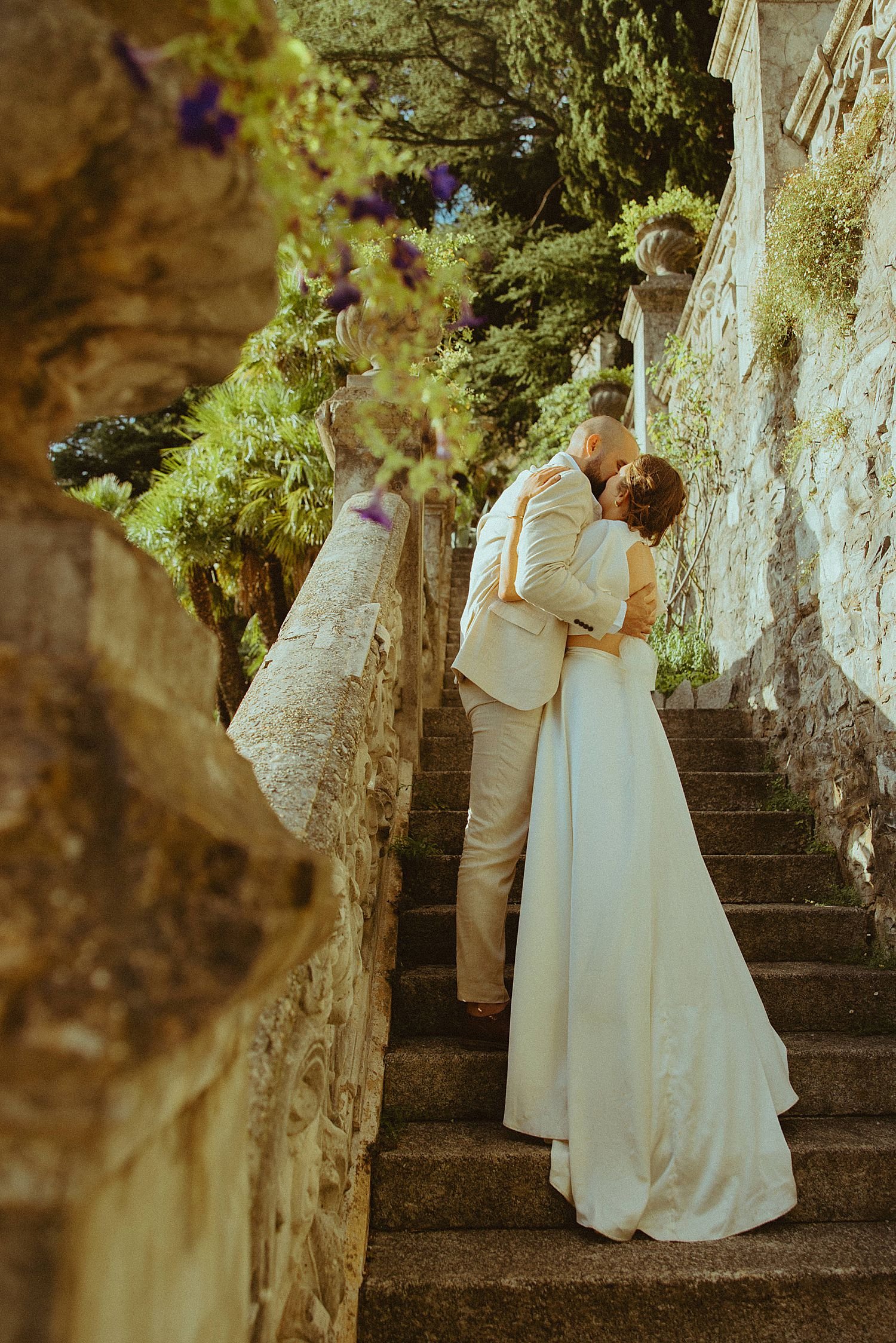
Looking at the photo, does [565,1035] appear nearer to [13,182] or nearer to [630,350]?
[13,182]

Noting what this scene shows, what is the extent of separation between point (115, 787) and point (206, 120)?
0.53 m

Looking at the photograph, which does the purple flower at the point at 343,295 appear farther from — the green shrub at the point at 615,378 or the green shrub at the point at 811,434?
the green shrub at the point at 615,378

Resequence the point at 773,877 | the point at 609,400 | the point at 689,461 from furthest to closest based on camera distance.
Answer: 1. the point at 609,400
2. the point at 689,461
3. the point at 773,877

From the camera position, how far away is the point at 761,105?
4.96 m

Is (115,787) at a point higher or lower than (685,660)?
lower

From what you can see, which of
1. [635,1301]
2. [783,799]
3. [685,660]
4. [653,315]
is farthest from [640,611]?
[653,315]

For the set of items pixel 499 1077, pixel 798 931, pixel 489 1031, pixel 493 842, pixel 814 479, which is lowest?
pixel 499 1077

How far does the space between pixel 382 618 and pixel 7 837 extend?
2552mm

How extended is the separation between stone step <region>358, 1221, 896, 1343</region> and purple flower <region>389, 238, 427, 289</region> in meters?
1.99

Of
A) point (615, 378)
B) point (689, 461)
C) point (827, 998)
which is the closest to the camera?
point (827, 998)

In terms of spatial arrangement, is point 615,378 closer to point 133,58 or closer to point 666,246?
point 666,246

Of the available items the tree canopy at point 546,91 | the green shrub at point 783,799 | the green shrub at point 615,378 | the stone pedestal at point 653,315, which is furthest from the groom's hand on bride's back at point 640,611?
the tree canopy at point 546,91

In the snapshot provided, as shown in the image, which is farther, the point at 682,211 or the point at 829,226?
the point at 682,211

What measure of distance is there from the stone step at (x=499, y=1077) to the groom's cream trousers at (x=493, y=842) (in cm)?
19
